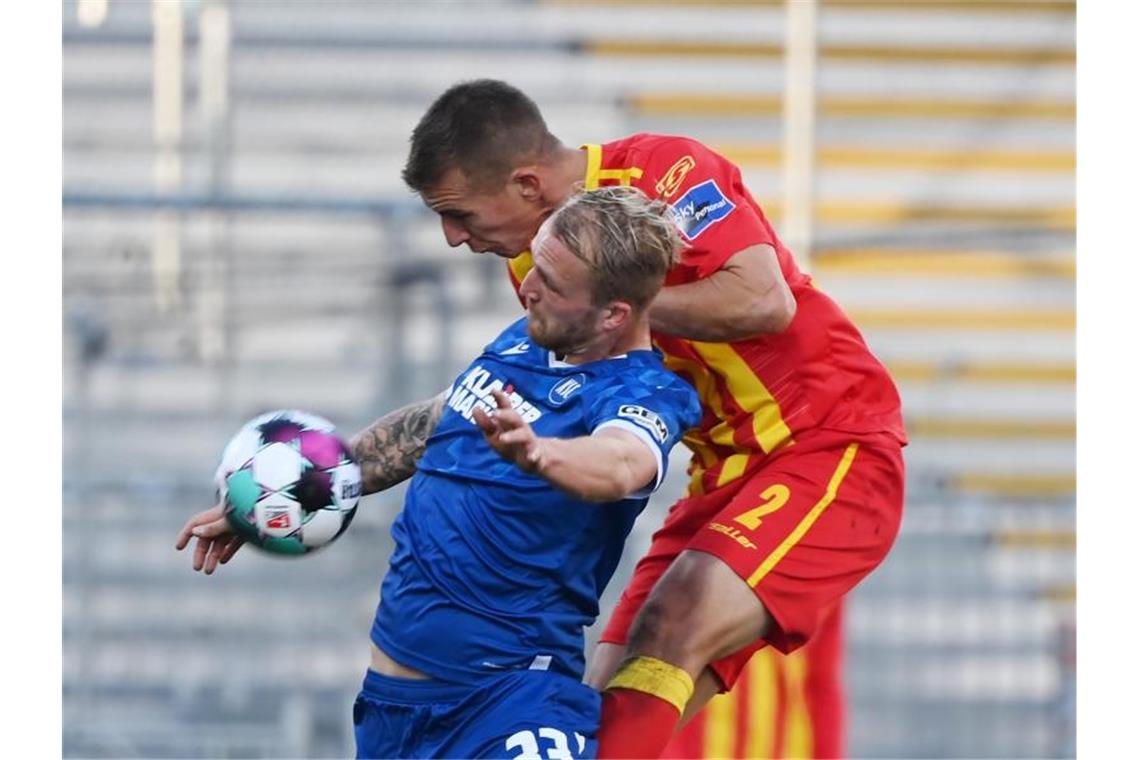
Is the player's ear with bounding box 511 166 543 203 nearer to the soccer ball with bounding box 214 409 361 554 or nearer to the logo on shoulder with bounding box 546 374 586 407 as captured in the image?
the logo on shoulder with bounding box 546 374 586 407

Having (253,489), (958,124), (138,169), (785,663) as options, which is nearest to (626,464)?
(253,489)

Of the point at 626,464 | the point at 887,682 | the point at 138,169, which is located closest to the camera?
the point at 626,464

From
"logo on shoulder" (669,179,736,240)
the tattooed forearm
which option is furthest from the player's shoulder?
the tattooed forearm

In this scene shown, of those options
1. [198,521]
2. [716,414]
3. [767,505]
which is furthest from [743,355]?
[198,521]

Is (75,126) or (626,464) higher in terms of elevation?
(75,126)

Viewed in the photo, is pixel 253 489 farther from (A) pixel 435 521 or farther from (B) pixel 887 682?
(B) pixel 887 682

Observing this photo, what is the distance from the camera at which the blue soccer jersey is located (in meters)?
3.74

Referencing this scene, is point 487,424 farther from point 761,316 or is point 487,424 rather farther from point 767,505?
point 767,505

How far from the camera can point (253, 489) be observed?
12.8ft

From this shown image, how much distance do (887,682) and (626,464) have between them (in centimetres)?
514

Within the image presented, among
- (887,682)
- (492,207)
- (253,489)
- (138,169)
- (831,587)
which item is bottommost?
(887,682)

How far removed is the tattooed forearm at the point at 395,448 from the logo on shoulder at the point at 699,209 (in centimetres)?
72

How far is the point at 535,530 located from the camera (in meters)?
3.74

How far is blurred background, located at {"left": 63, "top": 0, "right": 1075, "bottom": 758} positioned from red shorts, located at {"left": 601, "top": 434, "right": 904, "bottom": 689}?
8.36 ft
